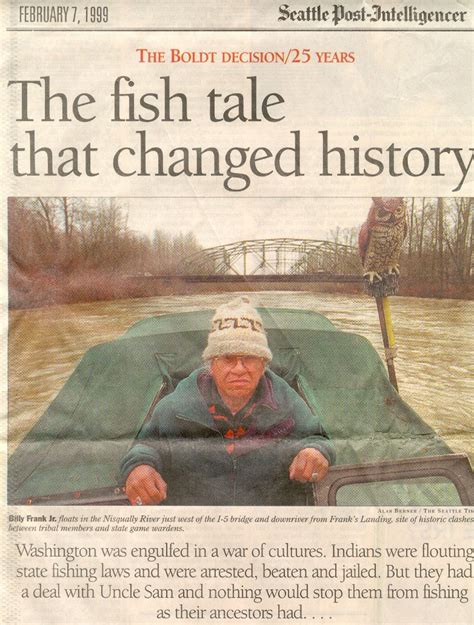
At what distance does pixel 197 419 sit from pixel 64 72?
32cm

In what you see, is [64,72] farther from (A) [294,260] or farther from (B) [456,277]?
(B) [456,277]

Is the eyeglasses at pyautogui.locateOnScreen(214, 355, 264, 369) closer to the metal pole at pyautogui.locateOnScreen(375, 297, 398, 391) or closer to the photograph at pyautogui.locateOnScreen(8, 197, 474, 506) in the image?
the photograph at pyautogui.locateOnScreen(8, 197, 474, 506)

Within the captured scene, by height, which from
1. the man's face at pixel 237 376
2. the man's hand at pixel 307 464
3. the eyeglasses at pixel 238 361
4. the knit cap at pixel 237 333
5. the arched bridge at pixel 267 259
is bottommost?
the man's hand at pixel 307 464

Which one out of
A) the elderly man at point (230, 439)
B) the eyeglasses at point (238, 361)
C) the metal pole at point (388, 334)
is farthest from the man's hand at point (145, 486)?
the metal pole at point (388, 334)

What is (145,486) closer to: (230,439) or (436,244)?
(230,439)

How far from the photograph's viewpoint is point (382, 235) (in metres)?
0.54

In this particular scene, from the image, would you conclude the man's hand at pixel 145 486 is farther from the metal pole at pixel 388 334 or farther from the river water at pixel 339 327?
the metal pole at pixel 388 334

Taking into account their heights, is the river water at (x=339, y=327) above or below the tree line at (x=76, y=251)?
below

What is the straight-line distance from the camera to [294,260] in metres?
0.54

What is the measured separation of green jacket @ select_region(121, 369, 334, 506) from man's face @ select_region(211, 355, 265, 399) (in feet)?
0.05

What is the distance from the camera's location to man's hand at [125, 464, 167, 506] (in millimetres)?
521

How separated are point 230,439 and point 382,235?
0.22 metres

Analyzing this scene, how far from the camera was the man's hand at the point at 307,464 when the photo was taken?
0.51 meters

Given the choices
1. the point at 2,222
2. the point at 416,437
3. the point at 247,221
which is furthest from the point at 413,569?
the point at 2,222
